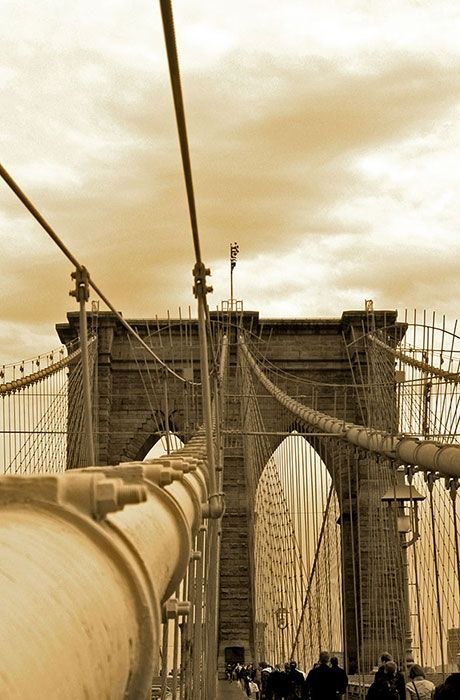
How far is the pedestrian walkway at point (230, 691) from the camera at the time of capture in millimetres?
18703

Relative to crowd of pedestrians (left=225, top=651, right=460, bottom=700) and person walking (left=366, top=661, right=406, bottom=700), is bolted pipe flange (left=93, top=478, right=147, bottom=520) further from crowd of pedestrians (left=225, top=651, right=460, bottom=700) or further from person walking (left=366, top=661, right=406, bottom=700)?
person walking (left=366, top=661, right=406, bottom=700)

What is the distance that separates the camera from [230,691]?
2094 centimetres

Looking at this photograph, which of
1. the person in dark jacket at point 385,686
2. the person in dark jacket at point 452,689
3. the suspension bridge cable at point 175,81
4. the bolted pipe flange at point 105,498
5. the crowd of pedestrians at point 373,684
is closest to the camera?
the bolted pipe flange at point 105,498

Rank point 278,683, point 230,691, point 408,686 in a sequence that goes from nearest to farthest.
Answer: point 408,686, point 278,683, point 230,691

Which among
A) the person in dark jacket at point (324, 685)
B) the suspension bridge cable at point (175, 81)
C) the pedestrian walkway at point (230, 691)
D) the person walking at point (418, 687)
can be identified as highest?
the pedestrian walkway at point (230, 691)

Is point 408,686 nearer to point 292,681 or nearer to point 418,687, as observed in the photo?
point 418,687

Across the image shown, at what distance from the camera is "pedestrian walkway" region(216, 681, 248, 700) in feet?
61.4

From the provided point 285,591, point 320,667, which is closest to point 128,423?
point 285,591


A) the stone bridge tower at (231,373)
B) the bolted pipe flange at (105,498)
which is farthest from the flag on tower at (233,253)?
the bolted pipe flange at (105,498)

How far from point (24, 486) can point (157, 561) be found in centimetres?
58

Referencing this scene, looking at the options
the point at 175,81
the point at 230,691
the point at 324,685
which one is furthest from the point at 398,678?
the point at 230,691

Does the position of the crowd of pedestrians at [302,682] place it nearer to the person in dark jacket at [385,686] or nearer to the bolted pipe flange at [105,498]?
the person in dark jacket at [385,686]

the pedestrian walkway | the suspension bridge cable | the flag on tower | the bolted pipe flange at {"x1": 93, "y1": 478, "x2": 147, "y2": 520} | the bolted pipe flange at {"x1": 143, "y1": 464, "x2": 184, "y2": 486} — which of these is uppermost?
the flag on tower

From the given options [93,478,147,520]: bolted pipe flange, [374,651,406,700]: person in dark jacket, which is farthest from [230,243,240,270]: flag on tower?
[93,478,147,520]: bolted pipe flange
